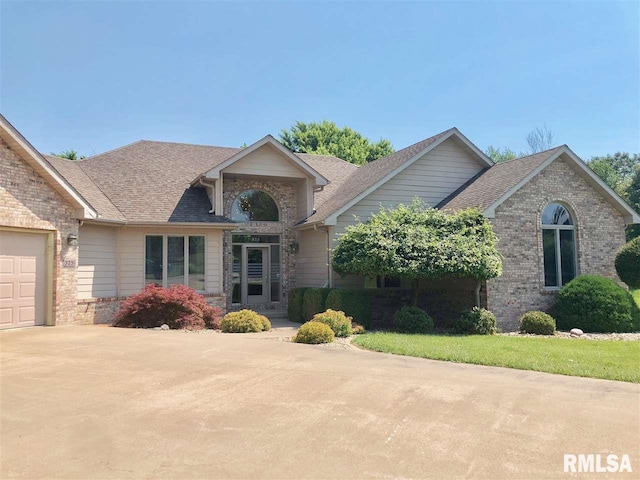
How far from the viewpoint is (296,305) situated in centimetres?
1620

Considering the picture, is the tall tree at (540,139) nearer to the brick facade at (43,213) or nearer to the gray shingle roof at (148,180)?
the gray shingle roof at (148,180)

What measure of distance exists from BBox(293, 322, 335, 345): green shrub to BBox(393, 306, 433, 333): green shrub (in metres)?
3.20

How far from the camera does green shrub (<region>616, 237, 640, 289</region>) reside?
603 inches

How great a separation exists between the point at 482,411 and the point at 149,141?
1886 centimetres

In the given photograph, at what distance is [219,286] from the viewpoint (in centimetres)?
1627

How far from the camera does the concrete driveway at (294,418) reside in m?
4.41

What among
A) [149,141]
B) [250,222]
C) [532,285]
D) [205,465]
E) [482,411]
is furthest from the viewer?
[149,141]

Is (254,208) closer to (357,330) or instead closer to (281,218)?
(281,218)

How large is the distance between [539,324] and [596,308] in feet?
6.33

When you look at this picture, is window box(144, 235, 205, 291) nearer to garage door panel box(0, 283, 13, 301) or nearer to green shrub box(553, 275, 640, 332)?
garage door panel box(0, 283, 13, 301)

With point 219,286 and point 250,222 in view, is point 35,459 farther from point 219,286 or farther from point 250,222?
point 250,222

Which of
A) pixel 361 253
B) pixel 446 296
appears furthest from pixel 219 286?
pixel 446 296

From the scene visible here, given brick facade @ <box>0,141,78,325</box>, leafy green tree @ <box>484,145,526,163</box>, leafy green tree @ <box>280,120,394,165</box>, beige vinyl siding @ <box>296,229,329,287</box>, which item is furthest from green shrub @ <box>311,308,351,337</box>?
leafy green tree @ <box>484,145,526,163</box>

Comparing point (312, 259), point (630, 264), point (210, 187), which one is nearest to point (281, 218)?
point (312, 259)
